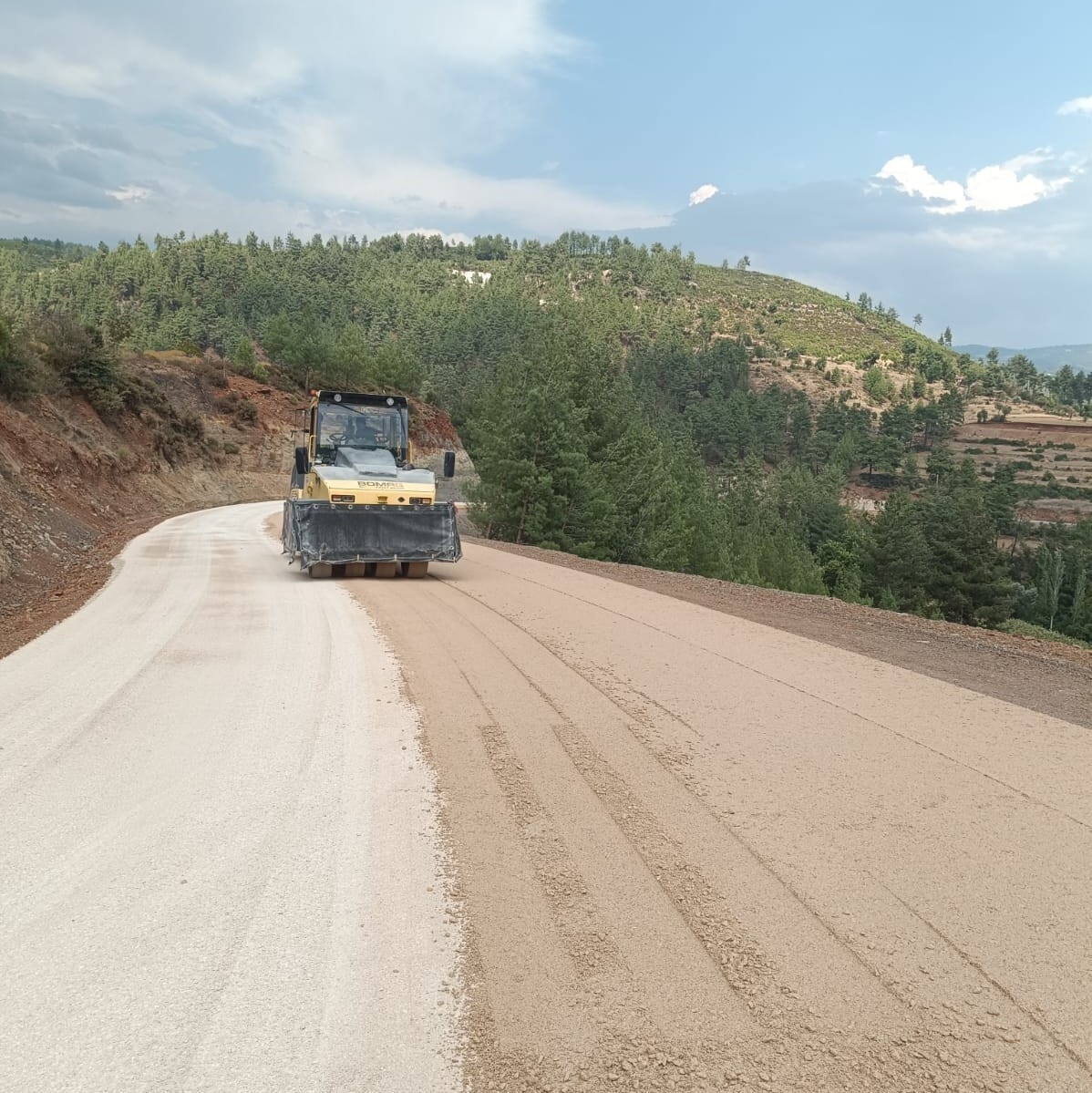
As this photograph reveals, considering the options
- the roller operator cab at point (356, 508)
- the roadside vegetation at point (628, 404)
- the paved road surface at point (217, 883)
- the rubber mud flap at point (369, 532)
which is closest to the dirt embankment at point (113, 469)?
the roadside vegetation at point (628, 404)

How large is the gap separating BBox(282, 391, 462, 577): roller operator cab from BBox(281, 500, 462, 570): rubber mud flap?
2 cm

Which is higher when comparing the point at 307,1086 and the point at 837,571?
the point at 307,1086

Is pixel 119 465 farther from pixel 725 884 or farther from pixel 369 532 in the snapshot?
pixel 725 884

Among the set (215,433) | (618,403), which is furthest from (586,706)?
(215,433)

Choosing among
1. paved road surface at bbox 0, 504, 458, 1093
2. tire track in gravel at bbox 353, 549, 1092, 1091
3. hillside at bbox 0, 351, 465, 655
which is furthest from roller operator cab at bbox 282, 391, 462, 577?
tire track in gravel at bbox 353, 549, 1092, 1091

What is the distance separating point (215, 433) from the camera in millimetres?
52906

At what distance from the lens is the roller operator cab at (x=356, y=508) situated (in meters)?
15.2

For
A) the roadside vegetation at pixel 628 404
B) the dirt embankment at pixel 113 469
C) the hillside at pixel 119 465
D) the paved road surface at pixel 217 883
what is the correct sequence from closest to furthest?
the paved road surface at pixel 217 883 < the dirt embankment at pixel 113 469 < the hillside at pixel 119 465 < the roadside vegetation at pixel 628 404

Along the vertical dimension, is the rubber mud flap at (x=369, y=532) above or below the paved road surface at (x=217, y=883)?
above

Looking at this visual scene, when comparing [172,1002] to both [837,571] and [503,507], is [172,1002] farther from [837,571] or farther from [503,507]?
[837,571]

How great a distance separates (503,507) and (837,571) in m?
50.0

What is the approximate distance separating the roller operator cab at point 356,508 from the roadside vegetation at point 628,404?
565 inches

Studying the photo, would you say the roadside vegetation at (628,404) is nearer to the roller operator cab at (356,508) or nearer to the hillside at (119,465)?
the hillside at (119,465)

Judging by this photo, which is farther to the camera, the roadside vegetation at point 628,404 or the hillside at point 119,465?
the roadside vegetation at point 628,404
